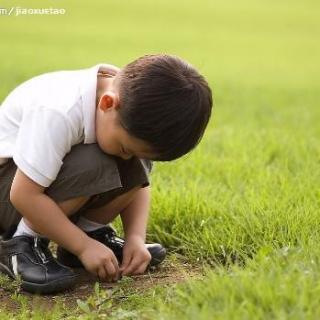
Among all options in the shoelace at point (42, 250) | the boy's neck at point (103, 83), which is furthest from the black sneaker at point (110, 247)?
the boy's neck at point (103, 83)

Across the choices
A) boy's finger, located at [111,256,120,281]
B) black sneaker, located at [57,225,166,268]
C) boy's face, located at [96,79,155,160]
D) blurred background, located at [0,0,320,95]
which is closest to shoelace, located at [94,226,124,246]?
black sneaker, located at [57,225,166,268]

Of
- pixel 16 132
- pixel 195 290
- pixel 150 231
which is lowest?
pixel 150 231

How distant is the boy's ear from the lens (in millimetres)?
2611

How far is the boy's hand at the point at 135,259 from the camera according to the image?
113 inches

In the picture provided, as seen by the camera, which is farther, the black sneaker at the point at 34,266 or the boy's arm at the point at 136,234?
the boy's arm at the point at 136,234

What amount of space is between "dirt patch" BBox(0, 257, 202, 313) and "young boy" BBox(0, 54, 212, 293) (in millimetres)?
38

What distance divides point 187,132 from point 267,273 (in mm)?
554

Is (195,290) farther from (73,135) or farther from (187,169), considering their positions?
(187,169)

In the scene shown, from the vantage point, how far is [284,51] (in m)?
15.2

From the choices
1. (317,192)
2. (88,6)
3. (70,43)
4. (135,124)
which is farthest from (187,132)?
(88,6)

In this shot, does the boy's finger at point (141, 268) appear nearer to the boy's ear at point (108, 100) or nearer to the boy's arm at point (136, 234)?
the boy's arm at point (136, 234)

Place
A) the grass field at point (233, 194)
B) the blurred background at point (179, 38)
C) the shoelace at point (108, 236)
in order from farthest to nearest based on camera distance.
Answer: the blurred background at point (179, 38) → the shoelace at point (108, 236) → the grass field at point (233, 194)

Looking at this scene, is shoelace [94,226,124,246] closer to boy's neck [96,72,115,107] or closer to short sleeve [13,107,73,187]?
short sleeve [13,107,73,187]

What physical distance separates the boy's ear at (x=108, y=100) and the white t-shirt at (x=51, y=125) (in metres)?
0.06
